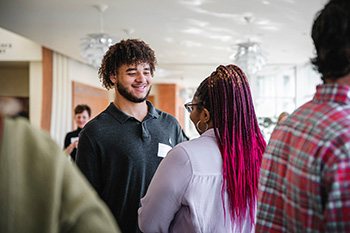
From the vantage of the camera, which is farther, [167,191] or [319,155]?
[167,191]

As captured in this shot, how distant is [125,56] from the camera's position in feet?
6.20

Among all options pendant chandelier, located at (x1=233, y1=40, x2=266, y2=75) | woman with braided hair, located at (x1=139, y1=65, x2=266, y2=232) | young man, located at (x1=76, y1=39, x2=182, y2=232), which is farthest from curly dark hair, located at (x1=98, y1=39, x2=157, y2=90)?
pendant chandelier, located at (x1=233, y1=40, x2=266, y2=75)

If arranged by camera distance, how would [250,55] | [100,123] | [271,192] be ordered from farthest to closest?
[250,55] → [100,123] → [271,192]

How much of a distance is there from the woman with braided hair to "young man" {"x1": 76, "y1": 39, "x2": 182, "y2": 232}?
1.36ft

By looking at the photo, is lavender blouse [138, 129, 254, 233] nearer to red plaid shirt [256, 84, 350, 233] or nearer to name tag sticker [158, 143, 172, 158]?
red plaid shirt [256, 84, 350, 233]

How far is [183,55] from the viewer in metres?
9.63

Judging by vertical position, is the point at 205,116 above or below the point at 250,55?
below

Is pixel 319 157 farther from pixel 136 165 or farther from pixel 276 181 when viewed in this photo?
pixel 136 165

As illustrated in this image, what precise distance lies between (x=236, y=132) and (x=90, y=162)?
71cm

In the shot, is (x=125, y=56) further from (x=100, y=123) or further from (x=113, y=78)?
(x=100, y=123)

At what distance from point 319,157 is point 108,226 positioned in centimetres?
50

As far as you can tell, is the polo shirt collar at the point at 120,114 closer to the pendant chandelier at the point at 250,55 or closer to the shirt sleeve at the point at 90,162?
the shirt sleeve at the point at 90,162

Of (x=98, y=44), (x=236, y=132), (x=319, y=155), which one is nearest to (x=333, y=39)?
(x=319, y=155)

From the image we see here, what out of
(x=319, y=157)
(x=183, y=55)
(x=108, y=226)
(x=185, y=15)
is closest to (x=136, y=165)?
(x=319, y=157)
